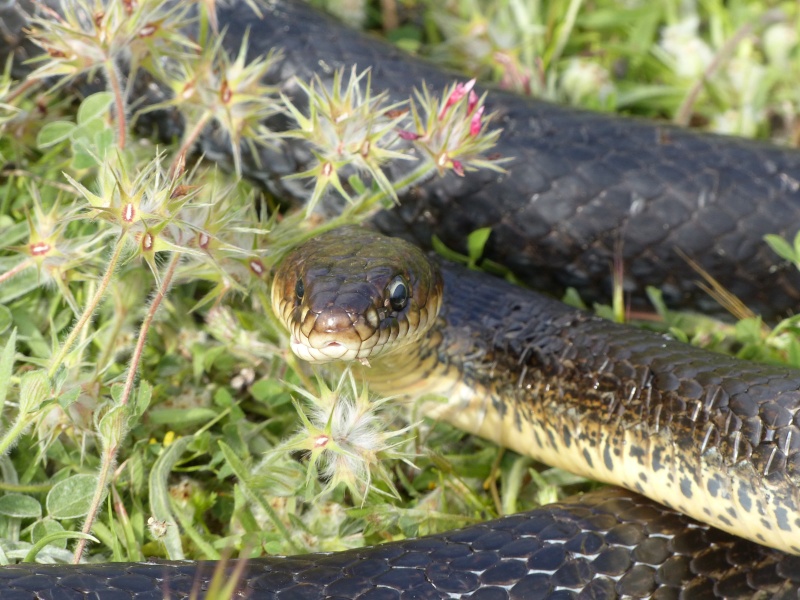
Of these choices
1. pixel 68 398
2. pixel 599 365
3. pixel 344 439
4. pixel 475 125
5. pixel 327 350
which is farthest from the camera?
pixel 599 365

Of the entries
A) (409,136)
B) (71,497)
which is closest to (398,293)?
(409,136)

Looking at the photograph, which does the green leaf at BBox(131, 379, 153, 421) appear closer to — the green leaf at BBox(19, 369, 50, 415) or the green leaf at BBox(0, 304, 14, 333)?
the green leaf at BBox(19, 369, 50, 415)

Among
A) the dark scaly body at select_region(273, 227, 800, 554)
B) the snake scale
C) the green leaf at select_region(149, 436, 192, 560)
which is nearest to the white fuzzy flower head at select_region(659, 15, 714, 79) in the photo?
the snake scale

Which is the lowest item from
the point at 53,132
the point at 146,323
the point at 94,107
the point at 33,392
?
the point at 33,392

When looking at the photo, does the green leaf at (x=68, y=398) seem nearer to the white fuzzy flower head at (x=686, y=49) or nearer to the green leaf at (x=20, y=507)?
the green leaf at (x=20, y=507)

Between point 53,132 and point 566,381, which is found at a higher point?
point 53,132

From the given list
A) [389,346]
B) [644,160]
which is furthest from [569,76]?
[389,346]

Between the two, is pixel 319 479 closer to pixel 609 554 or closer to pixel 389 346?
pixel 389 346

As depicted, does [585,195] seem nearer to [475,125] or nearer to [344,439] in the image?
[475,125]
